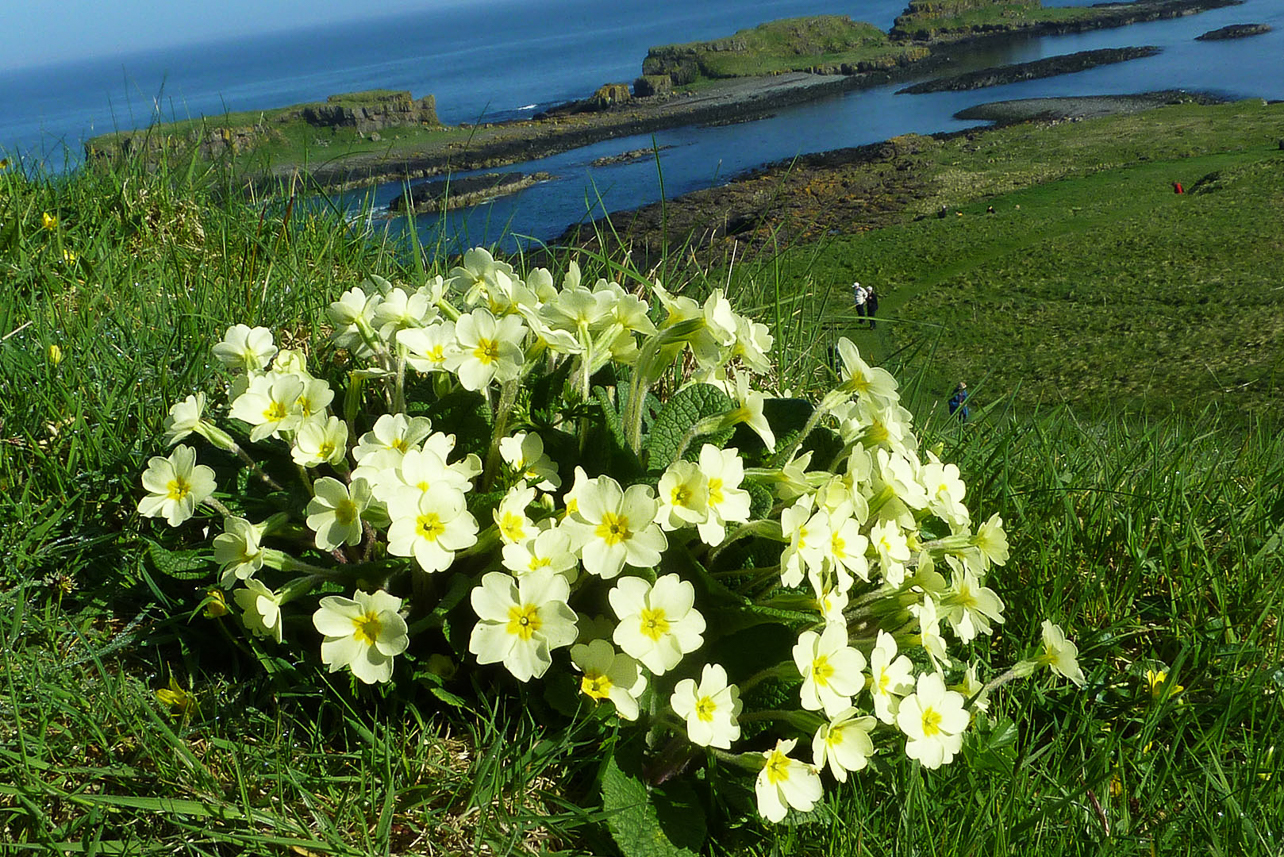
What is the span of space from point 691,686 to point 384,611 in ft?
1.67

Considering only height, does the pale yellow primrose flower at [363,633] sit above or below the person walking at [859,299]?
above

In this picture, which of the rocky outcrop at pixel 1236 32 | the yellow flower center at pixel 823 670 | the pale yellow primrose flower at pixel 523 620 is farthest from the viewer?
the rocky outcrop at pixel 1236 32

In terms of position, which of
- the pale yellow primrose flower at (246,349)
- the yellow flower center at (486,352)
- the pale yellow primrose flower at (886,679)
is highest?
the pale yellow primrose flower at (246,349)

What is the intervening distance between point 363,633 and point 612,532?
440 mm

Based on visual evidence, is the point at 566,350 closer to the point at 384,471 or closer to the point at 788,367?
the point at 384,471

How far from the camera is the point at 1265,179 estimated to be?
32.1m

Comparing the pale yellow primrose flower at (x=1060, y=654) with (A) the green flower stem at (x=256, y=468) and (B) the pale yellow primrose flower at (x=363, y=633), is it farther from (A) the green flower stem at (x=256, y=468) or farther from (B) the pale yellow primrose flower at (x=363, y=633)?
(A) the green flower stem at (x=256, y=468)

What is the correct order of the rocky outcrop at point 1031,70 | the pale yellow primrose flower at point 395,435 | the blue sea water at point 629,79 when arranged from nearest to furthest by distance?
the pale yellow primrose flower at point 395,435
the blue sea water at point 629,79
the rocky outcrop at point 1031,70

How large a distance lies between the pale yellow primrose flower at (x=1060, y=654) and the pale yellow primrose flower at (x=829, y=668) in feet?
1.71

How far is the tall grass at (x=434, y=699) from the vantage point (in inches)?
62.6

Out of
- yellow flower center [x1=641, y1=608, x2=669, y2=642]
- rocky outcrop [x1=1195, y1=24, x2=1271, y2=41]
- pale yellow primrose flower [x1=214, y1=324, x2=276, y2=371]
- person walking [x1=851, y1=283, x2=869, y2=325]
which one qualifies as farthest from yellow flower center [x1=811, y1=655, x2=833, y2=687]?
rocky outcrop [x1=1195, y1=24, x2=1271, y2=41]

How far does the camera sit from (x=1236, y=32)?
7356 cm

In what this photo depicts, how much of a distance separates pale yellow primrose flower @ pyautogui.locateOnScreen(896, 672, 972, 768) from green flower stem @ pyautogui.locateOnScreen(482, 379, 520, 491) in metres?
0.86

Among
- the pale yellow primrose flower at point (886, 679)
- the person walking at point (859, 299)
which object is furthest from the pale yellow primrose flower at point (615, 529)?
the person walking at point (859, 299)
